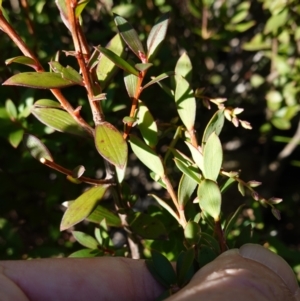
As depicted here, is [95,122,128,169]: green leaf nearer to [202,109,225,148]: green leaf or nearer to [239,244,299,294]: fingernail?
[202,109,225,148]: green leaf

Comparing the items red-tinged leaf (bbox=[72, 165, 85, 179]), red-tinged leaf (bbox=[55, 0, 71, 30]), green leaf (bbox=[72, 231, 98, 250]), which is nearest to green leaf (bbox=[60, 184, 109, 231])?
red-tinged leaf (bbox=[72, 165, 85, 179])

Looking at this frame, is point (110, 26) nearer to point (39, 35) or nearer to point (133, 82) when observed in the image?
point (39, 35)

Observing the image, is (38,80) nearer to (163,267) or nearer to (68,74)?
(68,74)

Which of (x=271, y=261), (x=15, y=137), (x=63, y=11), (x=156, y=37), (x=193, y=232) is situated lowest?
(x=271, y=261)

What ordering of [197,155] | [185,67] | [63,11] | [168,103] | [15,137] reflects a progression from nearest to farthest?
[63,11] → [197,155] → [185,67] → [15,137] → [168,103]

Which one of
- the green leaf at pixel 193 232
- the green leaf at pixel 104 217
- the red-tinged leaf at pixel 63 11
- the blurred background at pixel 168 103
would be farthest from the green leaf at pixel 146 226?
the red-tinged leaf at pixel 63 11

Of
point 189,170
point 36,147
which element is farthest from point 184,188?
point 36,147
